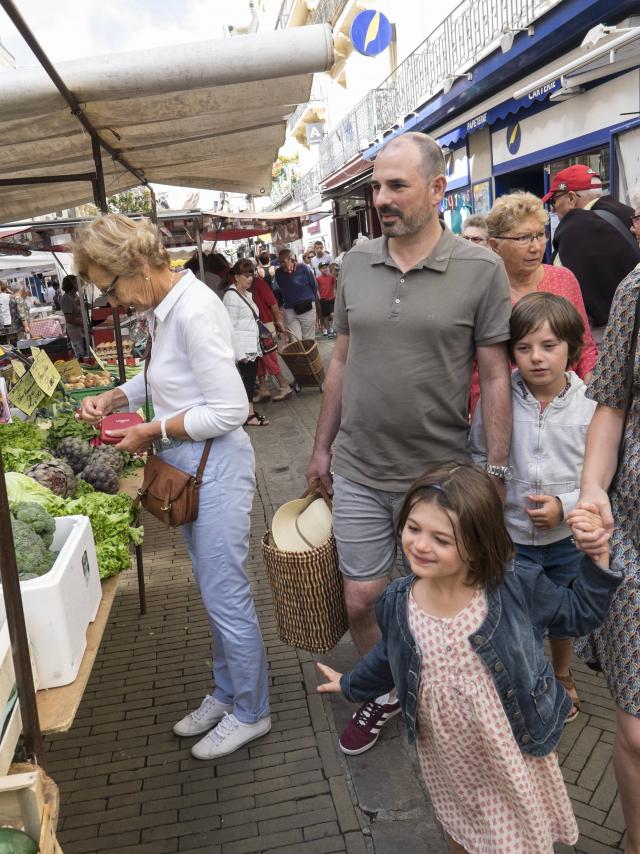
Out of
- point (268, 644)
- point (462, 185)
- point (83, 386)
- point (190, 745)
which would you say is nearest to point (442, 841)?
point (190, 745)

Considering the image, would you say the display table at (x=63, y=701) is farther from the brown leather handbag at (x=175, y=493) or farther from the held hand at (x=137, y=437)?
the held hand at (x=137, y=437)

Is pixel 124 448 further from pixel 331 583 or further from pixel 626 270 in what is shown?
pixel 626 270

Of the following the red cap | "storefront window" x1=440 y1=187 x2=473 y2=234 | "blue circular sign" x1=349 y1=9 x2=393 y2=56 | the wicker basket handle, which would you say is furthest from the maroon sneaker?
"blue circular sign" x1=349 y1=9 x2=393 y2=56

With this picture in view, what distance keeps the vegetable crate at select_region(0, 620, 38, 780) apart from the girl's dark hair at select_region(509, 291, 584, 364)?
1.85 meters

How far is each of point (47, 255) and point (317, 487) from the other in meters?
18.7

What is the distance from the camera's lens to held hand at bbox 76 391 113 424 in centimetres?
314

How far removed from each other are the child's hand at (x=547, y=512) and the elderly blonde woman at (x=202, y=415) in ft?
3.40

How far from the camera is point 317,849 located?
251 cm

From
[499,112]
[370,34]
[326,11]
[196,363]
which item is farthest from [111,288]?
[326,11]

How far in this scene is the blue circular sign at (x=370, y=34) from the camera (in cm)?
1691

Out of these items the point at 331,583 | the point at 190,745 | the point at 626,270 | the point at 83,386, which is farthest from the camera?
the point at 83,386

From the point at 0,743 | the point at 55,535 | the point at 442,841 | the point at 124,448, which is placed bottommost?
the point at 442,841

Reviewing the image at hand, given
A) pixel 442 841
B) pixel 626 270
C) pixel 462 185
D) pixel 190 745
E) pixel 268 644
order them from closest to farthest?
pixel 442 841 → pixel 190 745 → pixel 268 644 → pixel 626 270 → pixel 462 185

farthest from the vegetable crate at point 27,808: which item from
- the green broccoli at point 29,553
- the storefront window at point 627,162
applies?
the storefront window at point 627,162
